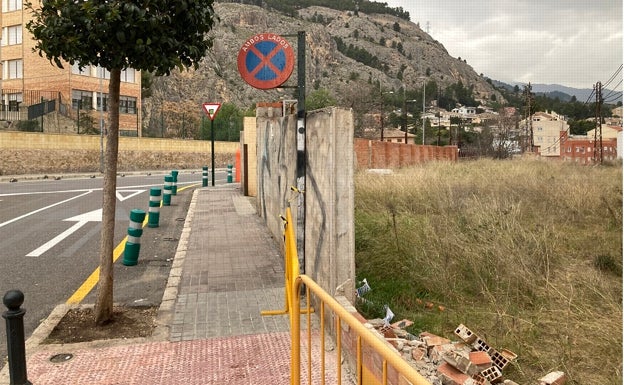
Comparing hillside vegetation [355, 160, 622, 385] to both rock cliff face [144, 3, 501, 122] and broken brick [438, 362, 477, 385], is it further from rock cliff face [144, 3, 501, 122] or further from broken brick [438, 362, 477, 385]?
rock cliff face [144, 3, 501, 122]

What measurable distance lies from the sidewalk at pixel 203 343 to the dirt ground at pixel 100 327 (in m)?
0.14

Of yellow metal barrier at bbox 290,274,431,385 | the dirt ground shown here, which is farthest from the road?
yellow metal barrier at bbox 290,274,431,385

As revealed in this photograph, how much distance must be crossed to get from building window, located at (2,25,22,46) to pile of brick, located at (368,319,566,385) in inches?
1889

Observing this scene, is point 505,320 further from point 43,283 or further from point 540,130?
point 540,130

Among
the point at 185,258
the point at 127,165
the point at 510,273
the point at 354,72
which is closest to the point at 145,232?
the point at 185,258

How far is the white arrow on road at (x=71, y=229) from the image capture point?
8828 millimetres

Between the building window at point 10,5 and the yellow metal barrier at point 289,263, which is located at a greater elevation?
the building window at point 10,5

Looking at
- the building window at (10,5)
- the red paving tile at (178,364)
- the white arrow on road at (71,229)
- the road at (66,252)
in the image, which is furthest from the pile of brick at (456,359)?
the building window at (10,5)

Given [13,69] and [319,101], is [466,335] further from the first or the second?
[319,101]

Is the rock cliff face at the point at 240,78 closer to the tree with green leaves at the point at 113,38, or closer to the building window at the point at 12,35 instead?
the building window at the point at 12,35

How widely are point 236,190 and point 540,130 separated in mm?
105821

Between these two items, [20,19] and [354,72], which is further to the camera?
[354,72]

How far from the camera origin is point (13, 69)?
4450cm

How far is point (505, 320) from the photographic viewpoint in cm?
489
